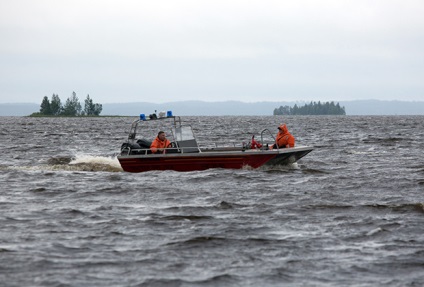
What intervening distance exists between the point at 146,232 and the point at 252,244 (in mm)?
2245

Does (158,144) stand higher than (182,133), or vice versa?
(182,133)

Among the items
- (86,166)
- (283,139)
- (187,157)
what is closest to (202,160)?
(187,157)

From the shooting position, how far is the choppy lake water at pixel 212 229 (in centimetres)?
1120

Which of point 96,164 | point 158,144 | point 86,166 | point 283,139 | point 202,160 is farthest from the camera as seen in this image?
point 96,164

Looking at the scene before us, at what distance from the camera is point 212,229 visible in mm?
14555

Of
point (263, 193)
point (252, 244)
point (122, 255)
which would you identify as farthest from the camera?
point (263, 193)

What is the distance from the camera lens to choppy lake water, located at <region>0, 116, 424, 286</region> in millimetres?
11203

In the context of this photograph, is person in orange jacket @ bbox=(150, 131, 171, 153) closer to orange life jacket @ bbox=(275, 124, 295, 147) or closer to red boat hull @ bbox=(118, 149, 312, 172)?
red boat hull @ bbox=(118, 149, 312, 172)

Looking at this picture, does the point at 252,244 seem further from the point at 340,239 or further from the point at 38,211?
the point at 38,211

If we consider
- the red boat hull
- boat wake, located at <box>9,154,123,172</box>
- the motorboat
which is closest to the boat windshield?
the motorboat

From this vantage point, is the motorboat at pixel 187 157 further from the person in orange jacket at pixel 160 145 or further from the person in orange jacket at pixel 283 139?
the person in orange jacket at pixel 283 139

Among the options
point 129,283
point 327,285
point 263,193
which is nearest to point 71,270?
point 129,283

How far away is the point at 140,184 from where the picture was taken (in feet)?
72.2

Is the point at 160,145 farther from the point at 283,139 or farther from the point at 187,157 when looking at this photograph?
the point at 283,139
